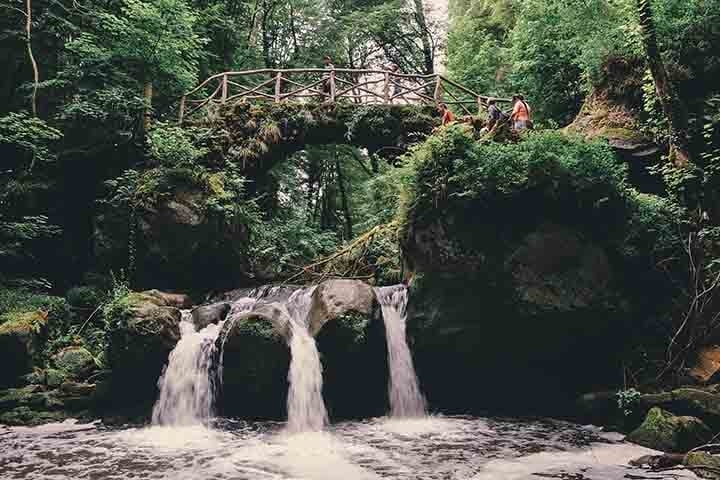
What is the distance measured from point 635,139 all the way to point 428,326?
531 centimetres

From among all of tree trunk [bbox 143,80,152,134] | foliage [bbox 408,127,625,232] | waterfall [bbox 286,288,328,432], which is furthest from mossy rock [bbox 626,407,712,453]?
tree trunk [bbox 143,80,152,134]

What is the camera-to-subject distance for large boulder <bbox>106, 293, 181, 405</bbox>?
866 cm

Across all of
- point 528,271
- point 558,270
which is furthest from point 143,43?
point 558,270

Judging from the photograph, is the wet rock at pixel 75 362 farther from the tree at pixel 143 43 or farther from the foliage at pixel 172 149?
the tree at pixel 143 43

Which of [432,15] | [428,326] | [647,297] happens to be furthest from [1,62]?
[432,15]

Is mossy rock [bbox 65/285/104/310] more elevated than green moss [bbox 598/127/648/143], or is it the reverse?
green moss [bbox 598/127/648/143]

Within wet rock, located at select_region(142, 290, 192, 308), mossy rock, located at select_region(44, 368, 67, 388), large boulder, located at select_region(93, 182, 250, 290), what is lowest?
mossy rock, located at select_region(44, 368, 67, 388)

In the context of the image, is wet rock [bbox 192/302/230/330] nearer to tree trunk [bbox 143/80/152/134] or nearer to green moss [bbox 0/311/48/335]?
green moss [bbox 0/311/48/335]

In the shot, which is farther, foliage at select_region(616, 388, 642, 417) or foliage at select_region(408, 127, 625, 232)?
foliage at select_region(408, 127, 625, 232)

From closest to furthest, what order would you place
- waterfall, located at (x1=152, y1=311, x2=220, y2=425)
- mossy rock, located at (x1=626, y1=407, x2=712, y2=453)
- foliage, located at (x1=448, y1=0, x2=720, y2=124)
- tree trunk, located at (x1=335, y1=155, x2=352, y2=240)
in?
1. mossy rock, located at (x1=626, y1=407, x2=712, y2=453)
2. waterfall, located at (x1=152, y1=311, x2=220, y2=425)
3. foliage, located at (x1=448, y1=0, x2=720, y2=124)
4. tree trunk, located at (x1=335, y1=155, x2=352, y2=240)

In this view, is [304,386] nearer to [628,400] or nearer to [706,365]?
[628,400]

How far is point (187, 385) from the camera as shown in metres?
8.62

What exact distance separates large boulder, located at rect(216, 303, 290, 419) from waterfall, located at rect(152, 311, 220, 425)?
366 mm

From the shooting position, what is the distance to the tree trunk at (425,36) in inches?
920
